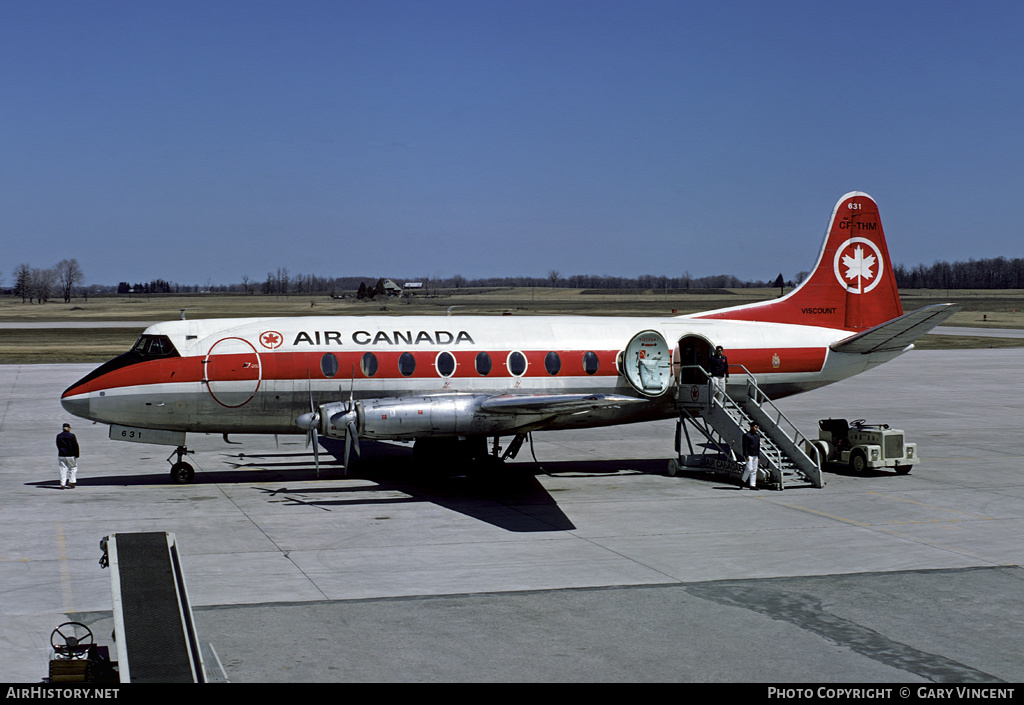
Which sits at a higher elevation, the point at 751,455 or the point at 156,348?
the point at 156,348

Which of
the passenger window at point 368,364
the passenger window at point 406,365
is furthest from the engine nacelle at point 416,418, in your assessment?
the passenger window at point 368,364

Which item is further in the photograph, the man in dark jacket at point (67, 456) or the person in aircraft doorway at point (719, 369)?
the person in aircraft doorway at point (719, 369)

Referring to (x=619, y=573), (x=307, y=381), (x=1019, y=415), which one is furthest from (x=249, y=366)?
(x=1019, y=415)

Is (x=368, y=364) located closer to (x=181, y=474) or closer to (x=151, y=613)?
(x=181, y=474)

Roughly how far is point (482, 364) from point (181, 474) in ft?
28.1

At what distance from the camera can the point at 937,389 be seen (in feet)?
169

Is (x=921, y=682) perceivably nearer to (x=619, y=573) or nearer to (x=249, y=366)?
(x=619, y=573)

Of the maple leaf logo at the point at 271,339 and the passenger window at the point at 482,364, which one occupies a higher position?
the maple leaf logo at the point at 271,339

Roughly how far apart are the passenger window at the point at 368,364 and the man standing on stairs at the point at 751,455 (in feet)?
32.9

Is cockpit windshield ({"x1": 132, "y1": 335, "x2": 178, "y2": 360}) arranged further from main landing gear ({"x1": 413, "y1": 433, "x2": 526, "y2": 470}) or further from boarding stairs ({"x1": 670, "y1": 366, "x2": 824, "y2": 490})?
boarding stairs ({"x1": 670, "y1": 366, "x2": 824, "y2": 490})

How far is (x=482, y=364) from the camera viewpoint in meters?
27.2

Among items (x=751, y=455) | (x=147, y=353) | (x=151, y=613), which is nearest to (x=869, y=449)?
(x=751, y=455)

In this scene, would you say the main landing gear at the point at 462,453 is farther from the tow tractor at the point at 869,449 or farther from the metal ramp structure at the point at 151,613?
the metal ramp structure at the point at 151,613

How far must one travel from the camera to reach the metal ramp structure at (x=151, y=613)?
9.27m
